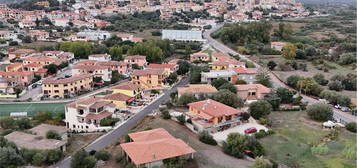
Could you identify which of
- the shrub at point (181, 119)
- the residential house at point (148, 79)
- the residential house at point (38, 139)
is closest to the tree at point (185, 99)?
the shrub at point (181, 119)

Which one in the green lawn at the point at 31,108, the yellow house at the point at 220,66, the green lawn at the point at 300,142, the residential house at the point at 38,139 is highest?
the yellow house at the point at 220,66

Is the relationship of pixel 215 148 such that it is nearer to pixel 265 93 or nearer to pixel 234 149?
pixel 234 149

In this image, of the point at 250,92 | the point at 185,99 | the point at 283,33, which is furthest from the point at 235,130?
the point at 283,33

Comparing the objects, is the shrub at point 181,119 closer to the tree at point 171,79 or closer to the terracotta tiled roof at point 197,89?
the terracotta tiled roof at point 197,89

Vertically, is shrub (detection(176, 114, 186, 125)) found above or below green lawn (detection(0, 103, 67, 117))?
above

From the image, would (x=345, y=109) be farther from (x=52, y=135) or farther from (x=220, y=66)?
(x=52, y=135)

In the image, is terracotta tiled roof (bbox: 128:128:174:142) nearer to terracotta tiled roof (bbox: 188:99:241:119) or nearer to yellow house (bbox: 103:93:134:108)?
terracotta tiled roof (bbox: 188:99:241:119)

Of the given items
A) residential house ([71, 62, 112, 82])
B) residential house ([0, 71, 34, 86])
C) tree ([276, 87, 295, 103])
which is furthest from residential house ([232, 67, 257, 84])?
residential house ([0, 71, 34, 86])

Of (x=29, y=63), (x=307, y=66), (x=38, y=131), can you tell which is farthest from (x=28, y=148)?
(x=307, y=66)
